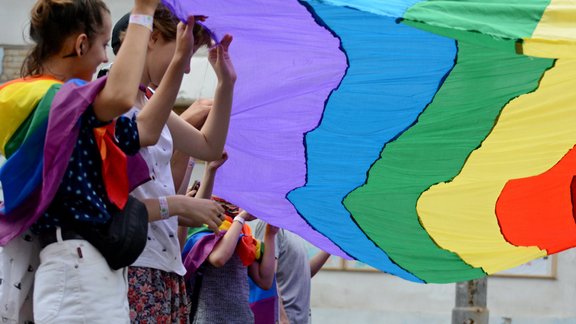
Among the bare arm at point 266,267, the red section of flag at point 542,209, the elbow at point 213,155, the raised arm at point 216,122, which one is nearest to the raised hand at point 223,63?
the raised arm at point 216,122

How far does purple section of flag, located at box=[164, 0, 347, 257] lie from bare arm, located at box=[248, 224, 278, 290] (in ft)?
0.94

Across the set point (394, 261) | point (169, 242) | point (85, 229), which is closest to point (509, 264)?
point (394, 261)

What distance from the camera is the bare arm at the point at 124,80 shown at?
2824 mm

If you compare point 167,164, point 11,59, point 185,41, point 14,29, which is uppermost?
point 14,29

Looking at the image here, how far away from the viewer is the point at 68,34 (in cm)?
310

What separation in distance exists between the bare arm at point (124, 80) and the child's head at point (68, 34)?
0.23m

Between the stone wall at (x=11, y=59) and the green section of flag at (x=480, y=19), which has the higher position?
the stone wall at (x=11, y=59)

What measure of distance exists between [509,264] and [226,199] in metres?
1.29

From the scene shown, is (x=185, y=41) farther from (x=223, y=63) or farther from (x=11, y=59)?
(x=11, y=59)

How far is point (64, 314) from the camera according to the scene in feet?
9.24

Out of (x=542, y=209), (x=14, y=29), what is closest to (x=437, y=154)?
(x=542, y=209)

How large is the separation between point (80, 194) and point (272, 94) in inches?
63.3

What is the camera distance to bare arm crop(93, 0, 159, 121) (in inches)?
111

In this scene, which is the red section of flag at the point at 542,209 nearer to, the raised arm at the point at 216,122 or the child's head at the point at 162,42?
the raised arm at the point at 216,122
